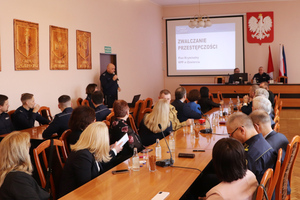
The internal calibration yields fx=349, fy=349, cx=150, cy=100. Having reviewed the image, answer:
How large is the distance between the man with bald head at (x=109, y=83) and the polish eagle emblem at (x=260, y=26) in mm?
7166

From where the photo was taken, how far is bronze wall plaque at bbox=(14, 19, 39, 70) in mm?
7129

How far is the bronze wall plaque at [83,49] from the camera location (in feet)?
30.2

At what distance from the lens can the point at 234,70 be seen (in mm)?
14188

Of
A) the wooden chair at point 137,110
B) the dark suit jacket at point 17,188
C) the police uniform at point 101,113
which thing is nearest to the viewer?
the dark suit jacket at point 17,188

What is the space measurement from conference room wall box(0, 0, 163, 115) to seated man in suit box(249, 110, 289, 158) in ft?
17.0

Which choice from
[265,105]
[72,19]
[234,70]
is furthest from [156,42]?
[265,105]

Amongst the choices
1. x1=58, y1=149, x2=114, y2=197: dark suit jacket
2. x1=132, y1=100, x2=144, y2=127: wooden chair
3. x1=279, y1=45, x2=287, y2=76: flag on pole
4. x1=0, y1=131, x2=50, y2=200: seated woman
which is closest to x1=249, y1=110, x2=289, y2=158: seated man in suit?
x1=58, y1=149, x2=114, y2=197: dark suit jacket

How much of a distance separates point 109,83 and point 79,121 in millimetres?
6524

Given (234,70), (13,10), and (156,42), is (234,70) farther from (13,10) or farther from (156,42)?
(13,10)

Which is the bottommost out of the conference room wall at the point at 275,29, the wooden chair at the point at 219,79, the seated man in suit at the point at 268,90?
the seated man in suit at the point at 268,90

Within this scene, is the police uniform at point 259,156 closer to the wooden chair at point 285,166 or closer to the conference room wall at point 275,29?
the wooden chair at point 285,166

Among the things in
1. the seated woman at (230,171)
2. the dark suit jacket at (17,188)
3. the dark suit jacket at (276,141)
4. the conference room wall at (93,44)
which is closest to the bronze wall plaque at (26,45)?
the conference room wall at (93,44)

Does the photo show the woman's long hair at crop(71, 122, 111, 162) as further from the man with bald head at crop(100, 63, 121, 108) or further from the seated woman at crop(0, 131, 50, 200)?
the man with bald head at crop(100, 63, 121, 108)

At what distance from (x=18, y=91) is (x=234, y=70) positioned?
9.36 meters
